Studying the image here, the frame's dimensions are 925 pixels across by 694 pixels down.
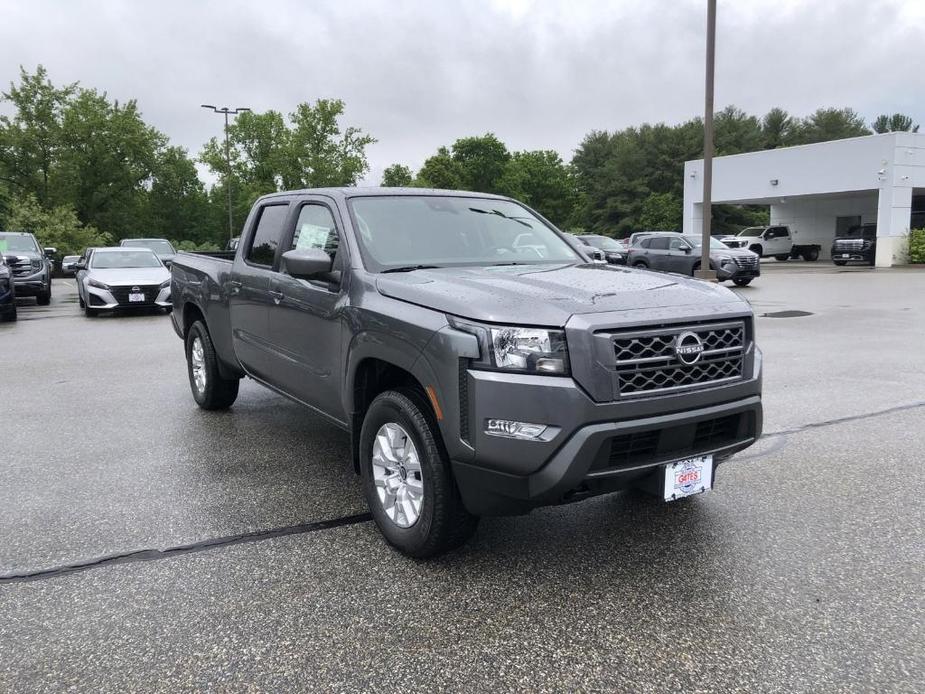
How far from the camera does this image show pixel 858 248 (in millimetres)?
33375

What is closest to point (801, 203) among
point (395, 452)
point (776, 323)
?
point (776, 323)

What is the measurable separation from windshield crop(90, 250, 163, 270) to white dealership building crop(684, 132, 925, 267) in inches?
1152

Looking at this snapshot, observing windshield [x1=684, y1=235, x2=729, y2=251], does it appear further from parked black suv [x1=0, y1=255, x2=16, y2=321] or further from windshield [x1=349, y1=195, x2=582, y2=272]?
windshield [x1=349, y1=195, x2=582, y2=272]

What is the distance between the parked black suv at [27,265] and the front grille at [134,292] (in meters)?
4.18

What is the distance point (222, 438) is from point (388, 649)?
348cm

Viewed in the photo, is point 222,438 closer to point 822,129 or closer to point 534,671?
point 534,671

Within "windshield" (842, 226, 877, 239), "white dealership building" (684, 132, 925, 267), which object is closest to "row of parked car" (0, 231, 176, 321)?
"white dealership building" (684, 132, 925, 267)

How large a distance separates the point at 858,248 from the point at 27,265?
103 feet

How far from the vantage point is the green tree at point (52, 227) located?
39772 mm

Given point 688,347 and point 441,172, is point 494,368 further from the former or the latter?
point 441,172

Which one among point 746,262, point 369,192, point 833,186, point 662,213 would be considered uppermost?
point 833,186

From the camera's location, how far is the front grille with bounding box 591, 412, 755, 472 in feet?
10.5

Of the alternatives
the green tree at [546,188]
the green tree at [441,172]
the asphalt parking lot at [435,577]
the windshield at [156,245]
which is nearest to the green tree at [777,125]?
the green tree at [546,188]

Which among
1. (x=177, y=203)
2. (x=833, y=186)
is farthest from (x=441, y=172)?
(x=833, y=186)
